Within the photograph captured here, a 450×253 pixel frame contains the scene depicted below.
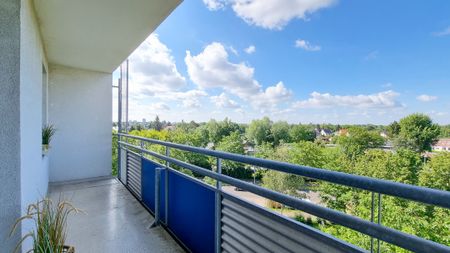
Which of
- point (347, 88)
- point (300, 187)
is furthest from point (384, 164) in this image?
point (347, 88)

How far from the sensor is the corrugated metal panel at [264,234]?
3.34 ft

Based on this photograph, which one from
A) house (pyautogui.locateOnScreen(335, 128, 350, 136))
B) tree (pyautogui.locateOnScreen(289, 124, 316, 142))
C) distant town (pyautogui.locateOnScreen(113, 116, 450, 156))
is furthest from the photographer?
house (pyautogui.locateOnScreen(335, 128, 350, 136))

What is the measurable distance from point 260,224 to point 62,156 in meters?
4.98

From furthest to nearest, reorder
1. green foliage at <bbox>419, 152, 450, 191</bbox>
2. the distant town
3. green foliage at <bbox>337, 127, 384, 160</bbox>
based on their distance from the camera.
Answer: green foliage at <bbox>337, 127, 384, 160</bbox> < the distant town < green foliage at <bbox>419, 152, 450, 191</bbox>

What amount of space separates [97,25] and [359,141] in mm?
41911

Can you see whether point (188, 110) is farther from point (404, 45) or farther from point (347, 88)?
point (404, 45)

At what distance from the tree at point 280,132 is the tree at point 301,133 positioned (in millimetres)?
922

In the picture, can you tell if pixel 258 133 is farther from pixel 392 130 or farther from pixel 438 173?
pixel 438 173

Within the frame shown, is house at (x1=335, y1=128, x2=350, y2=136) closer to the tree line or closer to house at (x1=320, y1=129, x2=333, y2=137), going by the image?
the tree line

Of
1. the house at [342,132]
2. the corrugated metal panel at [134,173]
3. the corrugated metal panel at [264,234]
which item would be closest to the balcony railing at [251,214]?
the corrugated metal panel at [264,234]

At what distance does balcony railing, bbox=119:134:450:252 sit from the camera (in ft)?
2.48

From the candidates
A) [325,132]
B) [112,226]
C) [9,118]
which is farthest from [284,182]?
[9,118]

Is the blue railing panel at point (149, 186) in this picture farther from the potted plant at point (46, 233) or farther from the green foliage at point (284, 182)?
the green foliage at point (284, 182)

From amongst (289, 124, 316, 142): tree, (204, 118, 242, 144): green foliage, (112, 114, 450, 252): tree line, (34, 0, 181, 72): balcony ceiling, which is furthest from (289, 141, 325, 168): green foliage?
(34, 0, 181, 72): balcony ceiling
